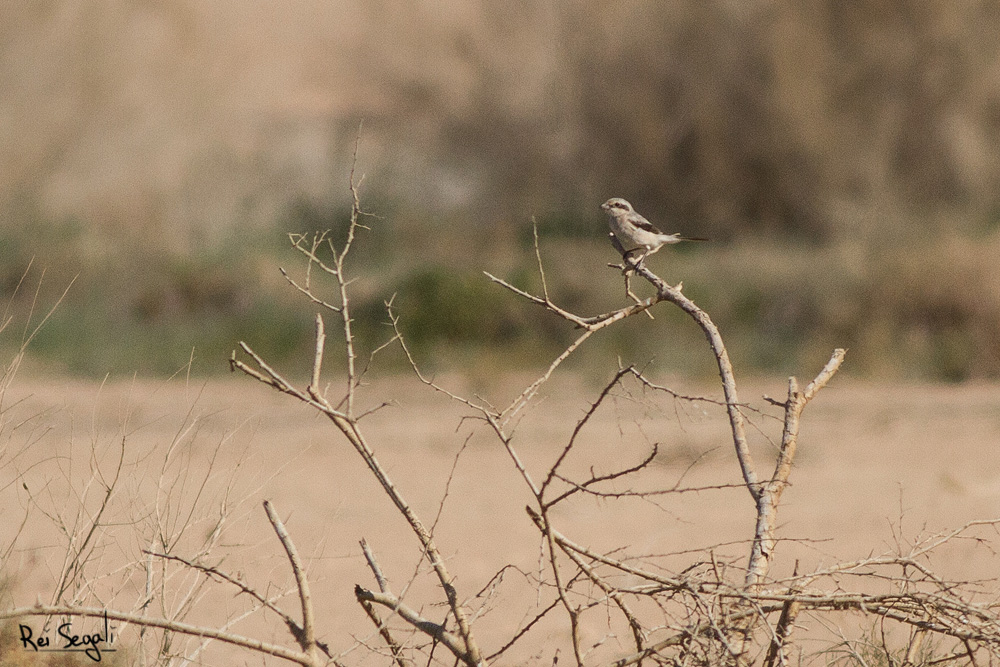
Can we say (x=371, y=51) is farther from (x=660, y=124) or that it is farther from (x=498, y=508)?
(x=498, y=508)

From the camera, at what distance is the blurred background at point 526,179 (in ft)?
54.9

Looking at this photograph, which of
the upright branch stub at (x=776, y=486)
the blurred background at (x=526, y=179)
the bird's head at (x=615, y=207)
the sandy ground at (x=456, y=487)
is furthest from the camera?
the blurred background at (x=526, y=179)

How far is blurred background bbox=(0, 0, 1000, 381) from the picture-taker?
16734 millimetres

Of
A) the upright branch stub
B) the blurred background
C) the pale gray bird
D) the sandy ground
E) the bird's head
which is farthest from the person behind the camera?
the blurred background

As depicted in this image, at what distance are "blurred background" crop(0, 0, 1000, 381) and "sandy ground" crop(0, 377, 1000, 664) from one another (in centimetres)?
147

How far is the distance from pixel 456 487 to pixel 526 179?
1302 centimetres

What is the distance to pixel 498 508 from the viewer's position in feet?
33.6

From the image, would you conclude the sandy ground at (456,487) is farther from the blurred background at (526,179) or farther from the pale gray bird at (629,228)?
the blurred background at (526,179)

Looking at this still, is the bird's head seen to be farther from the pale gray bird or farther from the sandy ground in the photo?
the sandy ground

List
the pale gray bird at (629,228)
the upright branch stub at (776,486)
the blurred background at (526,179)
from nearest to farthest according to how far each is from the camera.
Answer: the upright branch stub at (776,486)
the pale gray bird at (629,228)
the blurred background at (526,179)

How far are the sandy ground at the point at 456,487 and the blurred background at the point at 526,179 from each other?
4.82 ft

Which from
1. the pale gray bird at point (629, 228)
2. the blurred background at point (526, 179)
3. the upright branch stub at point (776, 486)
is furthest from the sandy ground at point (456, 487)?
the blurred background at point (526, 179)

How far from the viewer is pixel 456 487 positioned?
11.2m

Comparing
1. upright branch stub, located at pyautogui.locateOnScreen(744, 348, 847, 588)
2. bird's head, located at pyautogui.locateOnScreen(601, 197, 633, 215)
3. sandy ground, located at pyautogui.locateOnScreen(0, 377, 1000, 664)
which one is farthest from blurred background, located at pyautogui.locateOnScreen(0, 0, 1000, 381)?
upright branch stub, located at pyautogui.locateOnScreen(744, 348, 847, 588)
